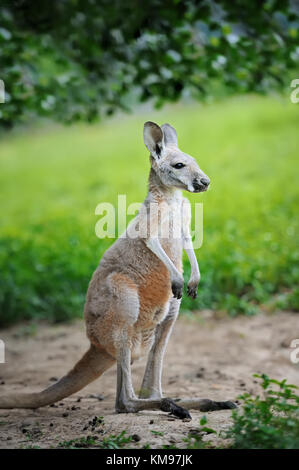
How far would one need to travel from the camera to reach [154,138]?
2857 millimetres

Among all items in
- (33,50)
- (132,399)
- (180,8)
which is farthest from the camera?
(33,50)

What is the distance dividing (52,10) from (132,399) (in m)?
3.13

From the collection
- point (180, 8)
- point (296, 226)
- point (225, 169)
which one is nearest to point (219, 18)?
point (180, 8)

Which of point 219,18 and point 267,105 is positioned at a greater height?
point 267,105

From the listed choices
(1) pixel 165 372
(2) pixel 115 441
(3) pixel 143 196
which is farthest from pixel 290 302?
(2) pixel 115 441

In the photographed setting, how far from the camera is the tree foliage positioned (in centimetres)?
449

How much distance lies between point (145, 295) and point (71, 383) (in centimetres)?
66

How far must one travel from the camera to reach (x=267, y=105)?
11.4 meters

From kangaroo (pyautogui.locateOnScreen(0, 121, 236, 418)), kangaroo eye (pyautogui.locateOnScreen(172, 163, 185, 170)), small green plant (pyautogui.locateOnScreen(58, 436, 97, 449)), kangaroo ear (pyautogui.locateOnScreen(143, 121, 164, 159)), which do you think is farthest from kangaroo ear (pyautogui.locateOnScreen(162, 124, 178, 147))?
small green plant (pyautogui.locateOnScreen(58, 436, 97, 449))

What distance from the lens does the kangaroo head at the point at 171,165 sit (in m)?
2.73

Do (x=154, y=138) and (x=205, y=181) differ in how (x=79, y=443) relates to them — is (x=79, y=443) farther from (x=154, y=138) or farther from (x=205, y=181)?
(x=154, y=138)

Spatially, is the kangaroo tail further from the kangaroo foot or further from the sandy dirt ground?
the kangaroo foot

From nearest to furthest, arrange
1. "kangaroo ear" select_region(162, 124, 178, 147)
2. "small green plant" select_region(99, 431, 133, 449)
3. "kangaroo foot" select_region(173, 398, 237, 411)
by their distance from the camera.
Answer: "small green plant" select_region(99, 431, 133, 449) → "kangaroo ear" select_region(162, 124, 178, 147) → "kangaroo foot" select_region(173, 398, 237, 411)

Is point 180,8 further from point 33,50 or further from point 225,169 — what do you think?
point 225,169
